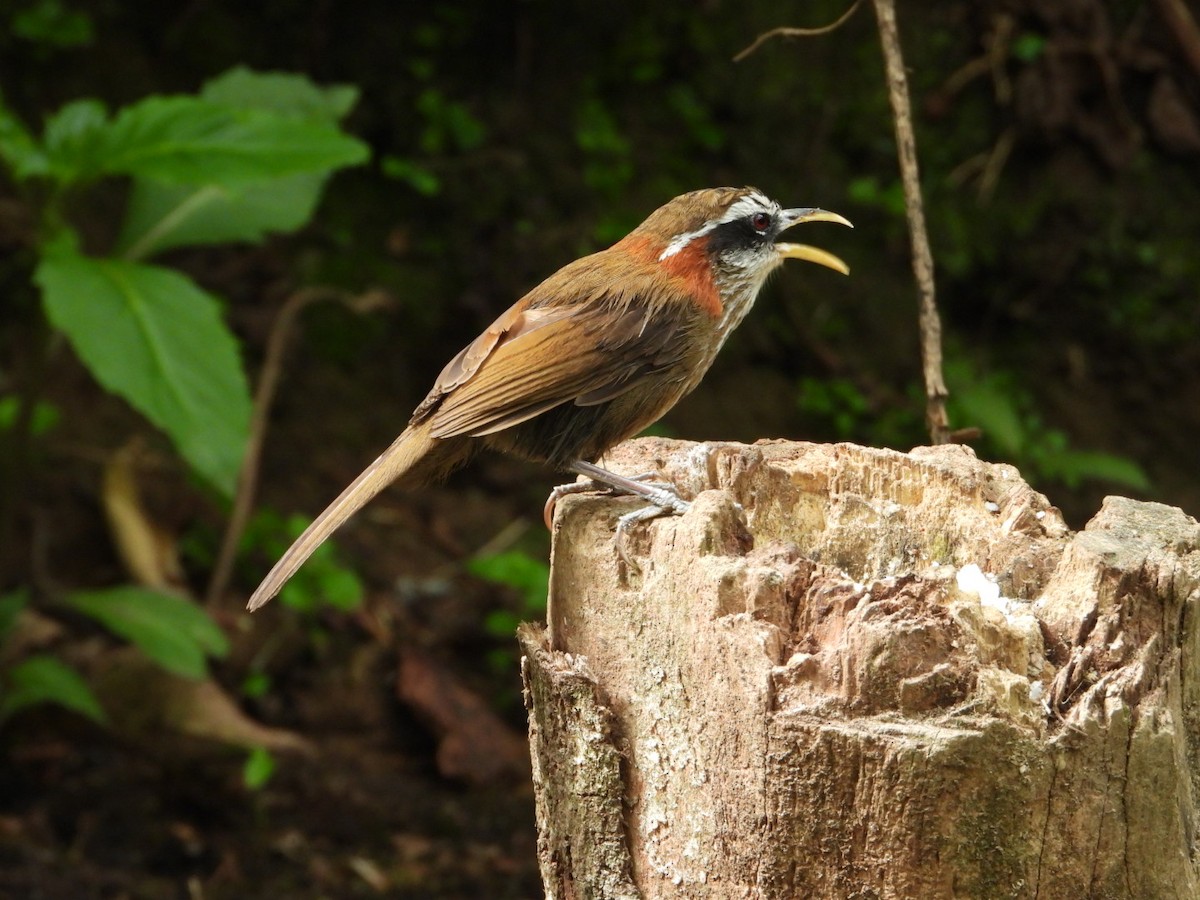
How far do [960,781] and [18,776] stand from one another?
448cm

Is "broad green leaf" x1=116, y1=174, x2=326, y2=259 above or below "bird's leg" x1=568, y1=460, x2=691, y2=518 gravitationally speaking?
above

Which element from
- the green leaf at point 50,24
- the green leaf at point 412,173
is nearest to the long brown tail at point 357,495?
the green leaf at point 412,173

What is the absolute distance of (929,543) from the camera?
302 cm

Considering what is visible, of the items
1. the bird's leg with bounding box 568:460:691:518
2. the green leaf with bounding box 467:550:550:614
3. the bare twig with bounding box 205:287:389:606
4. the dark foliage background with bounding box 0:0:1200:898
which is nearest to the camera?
the bird's leg with bounding box 568:460:691:518

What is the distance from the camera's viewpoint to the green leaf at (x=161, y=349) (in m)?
4.47

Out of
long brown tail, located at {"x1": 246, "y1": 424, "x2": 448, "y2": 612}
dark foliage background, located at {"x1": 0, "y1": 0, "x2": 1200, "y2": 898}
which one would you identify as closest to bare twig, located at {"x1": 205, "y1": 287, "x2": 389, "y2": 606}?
dark foliage background, located at {"x1": 0, "y1": 0, "x2": 1200, "y2": 898}

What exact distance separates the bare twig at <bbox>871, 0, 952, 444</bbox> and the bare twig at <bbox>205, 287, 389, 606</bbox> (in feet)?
9.39

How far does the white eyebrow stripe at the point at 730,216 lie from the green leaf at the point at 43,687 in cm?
284

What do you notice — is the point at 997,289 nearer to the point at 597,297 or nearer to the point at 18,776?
the point at 597,297

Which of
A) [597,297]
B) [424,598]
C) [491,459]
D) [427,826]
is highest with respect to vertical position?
[597,297]

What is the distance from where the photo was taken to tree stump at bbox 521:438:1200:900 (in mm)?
2213

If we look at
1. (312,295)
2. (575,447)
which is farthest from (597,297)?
(312,295)

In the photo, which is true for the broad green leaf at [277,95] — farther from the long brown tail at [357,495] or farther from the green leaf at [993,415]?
the green leaf at [993,415]

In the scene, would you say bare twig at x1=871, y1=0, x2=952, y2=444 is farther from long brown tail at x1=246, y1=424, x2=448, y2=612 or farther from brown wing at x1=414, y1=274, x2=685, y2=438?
long brown tail at x1=246, y1=424, x2=448, y2=612
